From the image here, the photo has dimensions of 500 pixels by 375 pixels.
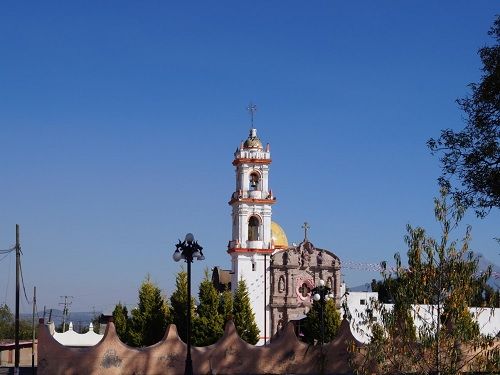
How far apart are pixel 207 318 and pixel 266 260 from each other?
15.7 m

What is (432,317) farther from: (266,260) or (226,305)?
(266,260)

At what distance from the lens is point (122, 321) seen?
2352 inches

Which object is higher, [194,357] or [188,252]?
[188,252]

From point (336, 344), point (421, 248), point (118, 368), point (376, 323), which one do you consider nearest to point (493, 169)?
point (421, 248)

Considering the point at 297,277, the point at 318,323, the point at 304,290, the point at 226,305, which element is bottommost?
the point at 318,323

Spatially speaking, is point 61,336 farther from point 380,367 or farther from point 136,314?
point 380,367

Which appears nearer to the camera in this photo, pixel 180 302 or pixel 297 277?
pixel 180 302

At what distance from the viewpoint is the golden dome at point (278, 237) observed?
7362cm

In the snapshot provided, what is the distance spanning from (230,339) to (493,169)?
17777 millimetres

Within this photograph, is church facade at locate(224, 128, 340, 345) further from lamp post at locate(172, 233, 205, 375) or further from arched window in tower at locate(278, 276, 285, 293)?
lamp post at locate(172, 233, 205, 375)

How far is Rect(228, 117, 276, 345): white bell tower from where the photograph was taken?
69000mm

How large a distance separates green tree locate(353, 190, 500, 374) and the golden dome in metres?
56.4

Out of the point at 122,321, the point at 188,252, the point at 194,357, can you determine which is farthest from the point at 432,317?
the point at 122,321

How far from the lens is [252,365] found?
34.5 m
